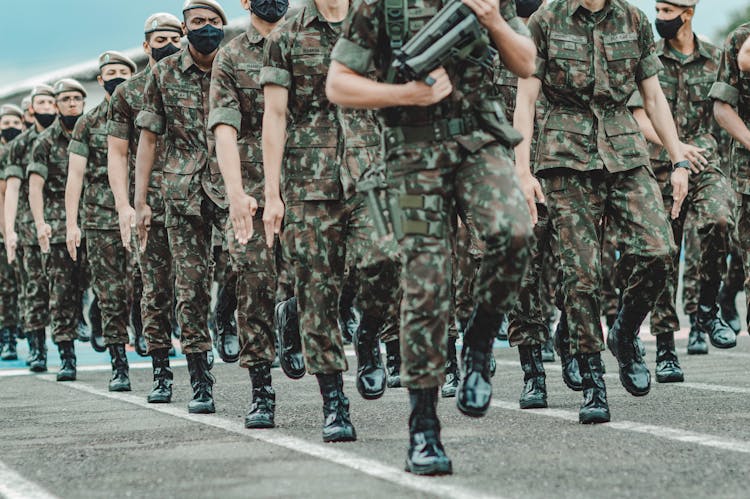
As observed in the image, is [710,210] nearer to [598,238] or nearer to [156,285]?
[598,238]

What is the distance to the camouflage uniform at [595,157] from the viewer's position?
6.52 metres

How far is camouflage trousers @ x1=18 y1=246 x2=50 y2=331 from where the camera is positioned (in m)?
12.2

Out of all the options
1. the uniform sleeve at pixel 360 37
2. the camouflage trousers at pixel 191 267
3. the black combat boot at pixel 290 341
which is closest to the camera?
the uniform sleeve at pixel 360 37

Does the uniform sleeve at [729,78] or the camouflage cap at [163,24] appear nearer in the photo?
the uniform sleeve at [729,78]

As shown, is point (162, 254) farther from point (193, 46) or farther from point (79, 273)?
point (79, 273)

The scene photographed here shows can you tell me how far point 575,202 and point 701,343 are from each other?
14.2 ft

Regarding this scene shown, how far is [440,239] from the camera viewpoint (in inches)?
201

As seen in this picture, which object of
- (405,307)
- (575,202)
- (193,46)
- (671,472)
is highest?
(193,46)

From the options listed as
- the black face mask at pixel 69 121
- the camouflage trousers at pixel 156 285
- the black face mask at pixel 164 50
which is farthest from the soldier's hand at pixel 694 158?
the black face mask at pixel 69 121

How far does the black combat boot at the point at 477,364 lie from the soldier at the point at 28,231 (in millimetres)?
7407

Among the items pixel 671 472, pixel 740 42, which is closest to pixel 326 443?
pixel 671 472

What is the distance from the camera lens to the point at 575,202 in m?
6.66

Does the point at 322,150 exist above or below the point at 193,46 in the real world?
below

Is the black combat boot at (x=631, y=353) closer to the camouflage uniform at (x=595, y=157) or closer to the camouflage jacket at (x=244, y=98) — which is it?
the camouflage uniform at (x=595, y=157)
